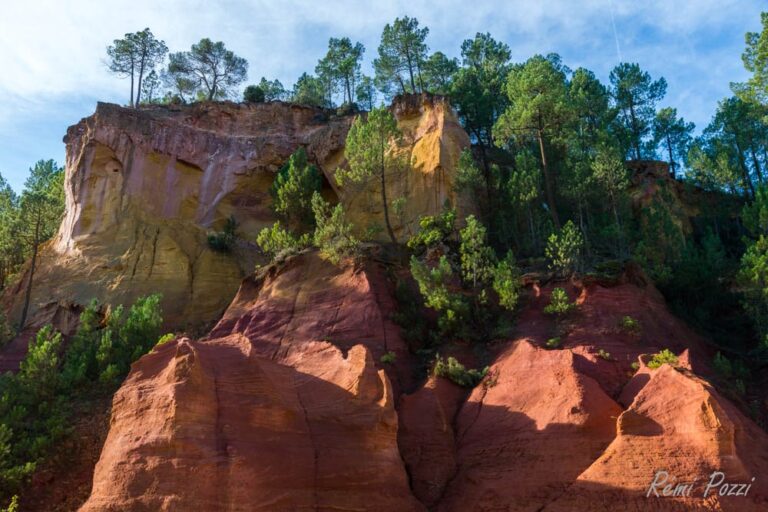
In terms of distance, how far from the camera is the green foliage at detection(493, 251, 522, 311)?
940 inches

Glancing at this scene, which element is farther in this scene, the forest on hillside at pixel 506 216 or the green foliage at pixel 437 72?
the green foliage at pixel 437 72

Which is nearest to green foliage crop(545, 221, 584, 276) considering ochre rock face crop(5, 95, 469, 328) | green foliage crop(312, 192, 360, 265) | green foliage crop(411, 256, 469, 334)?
green foliage crop(411, 256, 469, 334)

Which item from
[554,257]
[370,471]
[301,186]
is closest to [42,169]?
[301,186]

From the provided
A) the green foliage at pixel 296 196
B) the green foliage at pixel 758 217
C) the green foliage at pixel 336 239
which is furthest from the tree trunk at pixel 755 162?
the green foliage at pixel 336 239

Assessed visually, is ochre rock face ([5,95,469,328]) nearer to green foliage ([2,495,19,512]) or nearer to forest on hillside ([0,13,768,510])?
forest on hillside ([0,13,768,510])

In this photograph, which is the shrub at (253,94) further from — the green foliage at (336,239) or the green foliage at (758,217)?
the green foliage at (758,217)

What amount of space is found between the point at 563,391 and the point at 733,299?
14363 millimetres

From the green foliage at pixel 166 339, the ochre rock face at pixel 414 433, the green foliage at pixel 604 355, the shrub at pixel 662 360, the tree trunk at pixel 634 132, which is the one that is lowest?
the ochre rock face at pixel 414 433

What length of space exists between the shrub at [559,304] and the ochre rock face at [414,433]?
153 centimetres

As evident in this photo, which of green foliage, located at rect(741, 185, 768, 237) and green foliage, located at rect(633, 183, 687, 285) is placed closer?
green foliage, located at rect(633, 183, 687, 285)

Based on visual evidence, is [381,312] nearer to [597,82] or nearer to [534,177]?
[534,177]

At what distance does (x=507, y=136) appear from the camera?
108ft

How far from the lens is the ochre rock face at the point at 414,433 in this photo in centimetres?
1435

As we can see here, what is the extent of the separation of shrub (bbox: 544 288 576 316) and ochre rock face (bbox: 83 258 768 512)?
1532 mm
